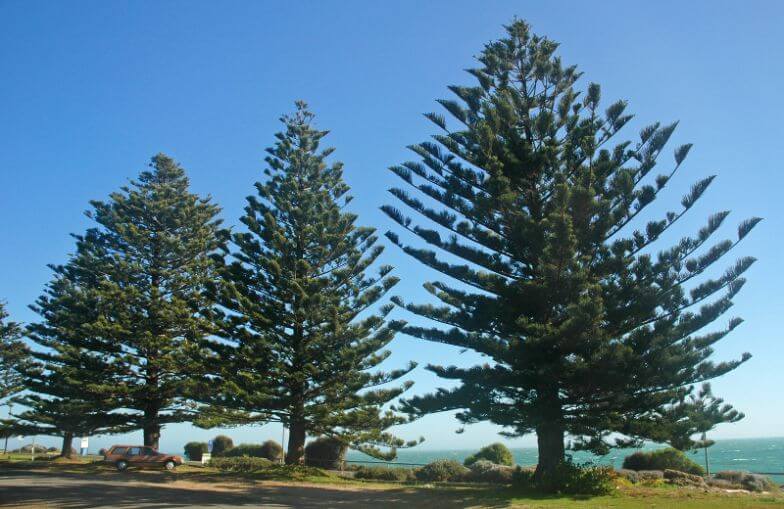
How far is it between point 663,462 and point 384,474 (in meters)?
8.43

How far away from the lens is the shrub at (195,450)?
2930cm

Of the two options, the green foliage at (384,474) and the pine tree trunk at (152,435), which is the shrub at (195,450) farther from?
the green foliage at (384,474)

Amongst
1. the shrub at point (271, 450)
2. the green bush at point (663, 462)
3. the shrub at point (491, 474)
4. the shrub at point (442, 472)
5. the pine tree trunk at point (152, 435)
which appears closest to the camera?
the shrub at point (491, 474)

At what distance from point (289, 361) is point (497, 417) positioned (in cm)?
803

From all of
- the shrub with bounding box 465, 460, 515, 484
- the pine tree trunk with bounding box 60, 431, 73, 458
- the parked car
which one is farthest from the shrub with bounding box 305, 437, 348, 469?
the pine tree trunk with bounding box 60, 431, 73, 458

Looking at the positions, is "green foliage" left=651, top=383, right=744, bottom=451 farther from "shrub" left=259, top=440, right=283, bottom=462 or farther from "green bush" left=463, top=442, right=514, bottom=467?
"shrub" left=259, top=440, right=283, bottom=462

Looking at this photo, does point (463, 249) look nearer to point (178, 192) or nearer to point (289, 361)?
point (289, 361)

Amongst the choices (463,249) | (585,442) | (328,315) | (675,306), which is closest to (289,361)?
(328,315)

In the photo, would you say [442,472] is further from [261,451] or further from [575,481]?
[261,451]

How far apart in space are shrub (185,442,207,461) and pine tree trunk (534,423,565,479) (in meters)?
20.8

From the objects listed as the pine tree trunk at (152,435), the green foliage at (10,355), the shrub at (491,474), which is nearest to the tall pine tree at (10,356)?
the green foliage at (10,355)

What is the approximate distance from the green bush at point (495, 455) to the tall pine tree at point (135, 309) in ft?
34.5

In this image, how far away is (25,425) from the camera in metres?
22.7

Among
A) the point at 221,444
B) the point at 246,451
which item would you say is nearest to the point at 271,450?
the point at 246,451
